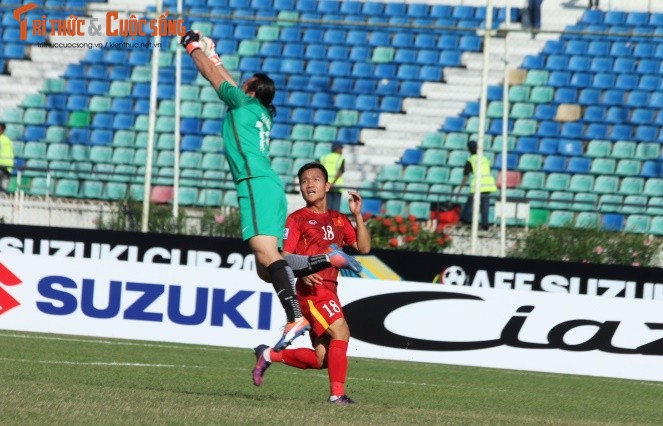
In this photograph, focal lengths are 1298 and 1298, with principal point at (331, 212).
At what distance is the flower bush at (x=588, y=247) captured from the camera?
16016 mm

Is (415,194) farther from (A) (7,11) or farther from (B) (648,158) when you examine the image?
(A) (7,11)

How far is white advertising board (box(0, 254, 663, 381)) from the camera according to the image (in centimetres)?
1329

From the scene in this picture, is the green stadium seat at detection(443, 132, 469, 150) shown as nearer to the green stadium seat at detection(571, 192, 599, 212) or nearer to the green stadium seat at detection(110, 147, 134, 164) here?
the green stadium seat at detection(571, 192, 599, 212)

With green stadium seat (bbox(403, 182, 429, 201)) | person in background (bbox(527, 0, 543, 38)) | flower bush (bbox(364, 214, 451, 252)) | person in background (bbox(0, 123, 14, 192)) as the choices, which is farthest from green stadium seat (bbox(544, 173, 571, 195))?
person in background (bbox(0, 123, 14, 192))

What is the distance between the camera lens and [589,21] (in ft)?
74.7

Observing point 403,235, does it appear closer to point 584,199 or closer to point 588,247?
point 588,247

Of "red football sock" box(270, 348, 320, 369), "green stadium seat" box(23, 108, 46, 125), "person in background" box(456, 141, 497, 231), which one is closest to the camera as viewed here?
"red football sock" box(270, 348, 320, 369)

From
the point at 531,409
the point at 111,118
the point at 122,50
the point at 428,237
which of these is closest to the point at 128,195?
the point at 428,237

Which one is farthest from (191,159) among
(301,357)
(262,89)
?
(262,89)

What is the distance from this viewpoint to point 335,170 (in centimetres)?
1880

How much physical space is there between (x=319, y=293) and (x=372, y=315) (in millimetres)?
5607

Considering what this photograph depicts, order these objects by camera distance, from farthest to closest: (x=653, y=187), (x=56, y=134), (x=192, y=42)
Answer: (x=56, y=134), (x=653, y=187), (x=192, y=42)

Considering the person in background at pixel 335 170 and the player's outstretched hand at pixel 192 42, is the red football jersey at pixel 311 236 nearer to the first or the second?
the player's outstretched hand at pixel 192 42

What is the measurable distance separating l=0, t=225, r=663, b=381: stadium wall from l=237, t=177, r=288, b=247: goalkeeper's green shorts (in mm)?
5812
